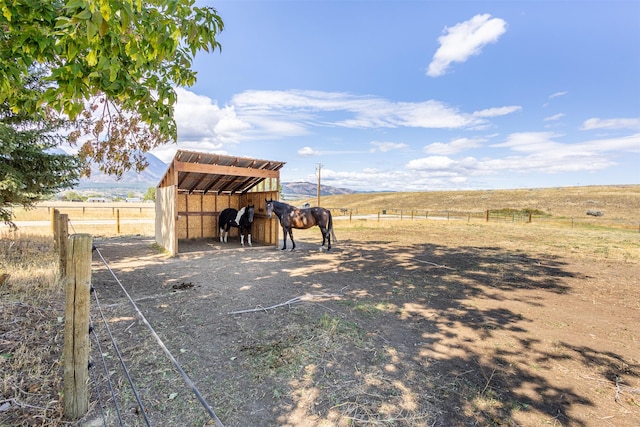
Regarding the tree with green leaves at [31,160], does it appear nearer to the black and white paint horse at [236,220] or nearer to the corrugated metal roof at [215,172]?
the corrugated metal roof at [215,172]

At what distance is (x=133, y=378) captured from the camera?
313 cm

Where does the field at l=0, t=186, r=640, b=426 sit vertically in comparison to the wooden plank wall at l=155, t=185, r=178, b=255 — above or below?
below

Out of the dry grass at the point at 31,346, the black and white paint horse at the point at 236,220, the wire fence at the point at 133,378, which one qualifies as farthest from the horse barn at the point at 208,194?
the wire fence at the point at 133,378

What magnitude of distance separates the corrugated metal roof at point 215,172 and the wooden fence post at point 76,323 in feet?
26.5

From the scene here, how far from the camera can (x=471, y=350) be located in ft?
Answer: 13.1

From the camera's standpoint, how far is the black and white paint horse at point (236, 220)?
12533 mm

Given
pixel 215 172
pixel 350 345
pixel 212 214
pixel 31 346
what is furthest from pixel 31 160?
pixel 350 345

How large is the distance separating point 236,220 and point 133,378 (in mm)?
10163

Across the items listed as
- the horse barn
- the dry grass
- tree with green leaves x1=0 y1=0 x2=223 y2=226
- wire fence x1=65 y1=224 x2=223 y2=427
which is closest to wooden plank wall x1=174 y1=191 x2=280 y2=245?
the horse barn

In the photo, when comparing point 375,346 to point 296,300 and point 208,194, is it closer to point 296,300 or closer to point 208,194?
point 296,300

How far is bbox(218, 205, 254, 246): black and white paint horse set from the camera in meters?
12.5

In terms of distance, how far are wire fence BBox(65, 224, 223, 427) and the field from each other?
2 cm

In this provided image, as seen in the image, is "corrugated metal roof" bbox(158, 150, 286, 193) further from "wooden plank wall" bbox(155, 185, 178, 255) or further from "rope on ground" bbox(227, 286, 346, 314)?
"rope on ground" bbox(227, 286, 346, 314)

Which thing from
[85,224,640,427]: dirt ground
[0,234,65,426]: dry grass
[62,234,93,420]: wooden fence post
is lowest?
[85,224,640,427]: dirt ground
